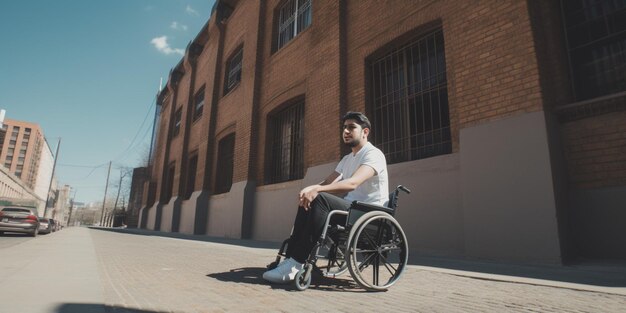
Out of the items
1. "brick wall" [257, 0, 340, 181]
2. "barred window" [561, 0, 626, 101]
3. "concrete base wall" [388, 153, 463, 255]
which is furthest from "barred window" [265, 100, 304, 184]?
"barred window" [561, 0, 626, 101]

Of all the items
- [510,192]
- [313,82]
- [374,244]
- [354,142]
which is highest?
[313,82]

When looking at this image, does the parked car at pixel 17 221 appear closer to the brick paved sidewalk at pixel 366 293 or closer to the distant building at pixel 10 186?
the brick paved sidewalk at pixel 366 293

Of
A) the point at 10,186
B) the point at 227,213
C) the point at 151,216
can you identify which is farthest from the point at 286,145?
the point at 10,186

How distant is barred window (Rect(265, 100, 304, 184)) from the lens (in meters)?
9.34

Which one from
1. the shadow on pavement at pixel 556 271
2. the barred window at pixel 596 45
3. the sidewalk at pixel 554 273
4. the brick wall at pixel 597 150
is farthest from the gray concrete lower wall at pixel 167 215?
the barred window at pixel 596 45

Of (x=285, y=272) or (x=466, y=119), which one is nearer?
(x=285, y=272)

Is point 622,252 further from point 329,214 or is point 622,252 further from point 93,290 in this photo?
point 93,290

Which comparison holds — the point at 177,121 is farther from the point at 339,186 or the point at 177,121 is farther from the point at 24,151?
the point at 24,151

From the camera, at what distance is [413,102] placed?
636 cm

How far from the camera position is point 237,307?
1.86 metres

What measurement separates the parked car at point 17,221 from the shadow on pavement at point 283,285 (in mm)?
14038

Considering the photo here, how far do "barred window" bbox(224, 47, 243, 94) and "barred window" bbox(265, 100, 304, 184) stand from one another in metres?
3.78

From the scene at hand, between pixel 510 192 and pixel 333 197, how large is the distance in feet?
9.93

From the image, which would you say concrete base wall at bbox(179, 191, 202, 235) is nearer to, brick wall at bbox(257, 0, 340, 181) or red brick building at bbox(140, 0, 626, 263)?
red brick building at bbox(140, 0, 626, 263)
